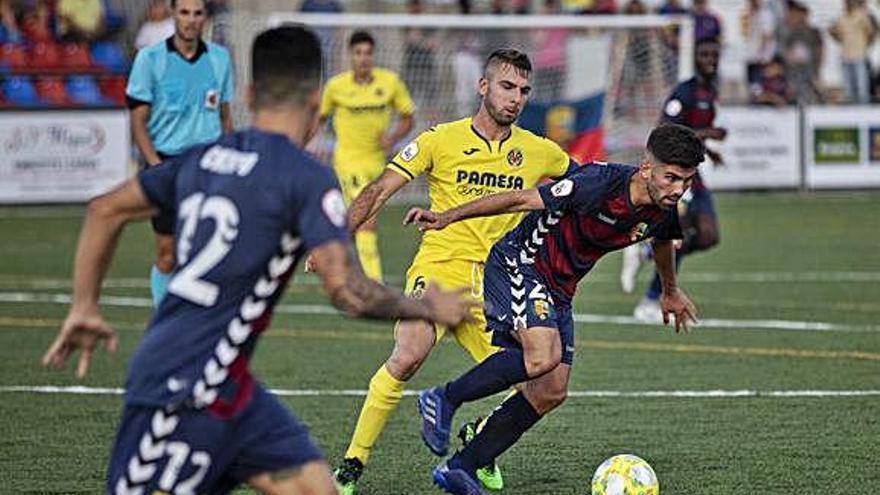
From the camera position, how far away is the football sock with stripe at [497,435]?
8891mm

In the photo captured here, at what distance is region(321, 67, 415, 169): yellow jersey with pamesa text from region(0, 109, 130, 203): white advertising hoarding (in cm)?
805

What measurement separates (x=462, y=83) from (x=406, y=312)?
21232 mm

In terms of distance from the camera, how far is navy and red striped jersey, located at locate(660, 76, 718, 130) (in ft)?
55.1

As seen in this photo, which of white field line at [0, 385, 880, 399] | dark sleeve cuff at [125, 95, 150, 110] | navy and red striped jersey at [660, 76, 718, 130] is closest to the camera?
white field line at [0, 385, 880, 399]

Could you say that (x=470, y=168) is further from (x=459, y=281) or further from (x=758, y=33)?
(x=758, y=33)

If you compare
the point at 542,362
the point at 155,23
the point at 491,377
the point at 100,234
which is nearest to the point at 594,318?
the point at 491,377

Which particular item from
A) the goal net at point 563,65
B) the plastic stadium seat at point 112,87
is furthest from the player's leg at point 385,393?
the plastic stadium seat at point 112,87

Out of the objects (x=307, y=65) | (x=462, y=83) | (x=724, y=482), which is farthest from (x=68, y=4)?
(x=307, y=65)

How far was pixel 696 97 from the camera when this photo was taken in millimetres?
16922

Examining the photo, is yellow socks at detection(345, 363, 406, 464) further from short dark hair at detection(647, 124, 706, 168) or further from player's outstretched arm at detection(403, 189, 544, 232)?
short dark hair at detection(647, 124, 706, 168)

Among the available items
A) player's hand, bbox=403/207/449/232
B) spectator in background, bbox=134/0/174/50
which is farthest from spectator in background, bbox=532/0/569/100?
player's hand, bbox=403/207/449/232

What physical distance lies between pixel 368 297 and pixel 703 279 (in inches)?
545

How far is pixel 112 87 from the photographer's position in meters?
27.7

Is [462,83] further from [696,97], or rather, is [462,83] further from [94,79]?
[696,97]
